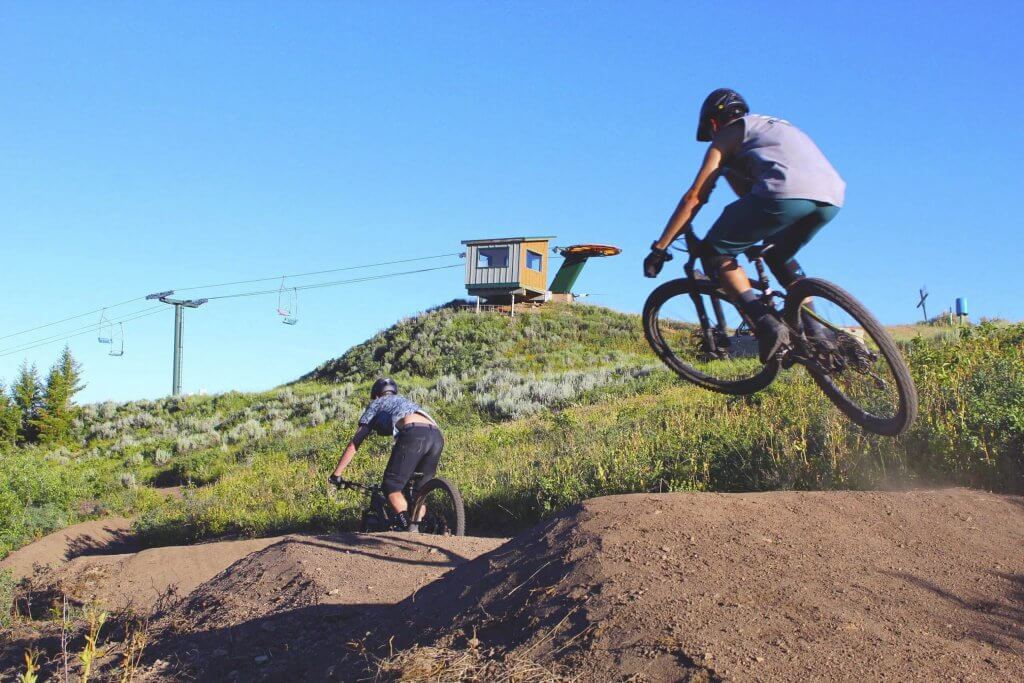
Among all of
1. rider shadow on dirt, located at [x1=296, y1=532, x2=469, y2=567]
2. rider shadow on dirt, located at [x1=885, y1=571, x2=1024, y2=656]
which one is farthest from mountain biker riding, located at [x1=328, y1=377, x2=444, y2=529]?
rider shadow on dirt, located at [x1=885, y1=571, x2=1024, y2=656]

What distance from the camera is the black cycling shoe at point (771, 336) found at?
5.38 m

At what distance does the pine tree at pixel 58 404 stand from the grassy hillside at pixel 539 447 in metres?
0.93

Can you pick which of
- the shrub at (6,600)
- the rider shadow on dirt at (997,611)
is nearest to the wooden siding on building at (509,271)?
the shrub at (6,600)

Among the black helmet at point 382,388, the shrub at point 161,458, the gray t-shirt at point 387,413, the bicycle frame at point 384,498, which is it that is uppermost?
the black helmet at point 382,388

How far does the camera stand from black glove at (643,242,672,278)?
580cm

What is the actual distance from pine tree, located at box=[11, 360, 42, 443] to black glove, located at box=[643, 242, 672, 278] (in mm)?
33621

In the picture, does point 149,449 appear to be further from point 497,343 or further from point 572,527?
point 572,527

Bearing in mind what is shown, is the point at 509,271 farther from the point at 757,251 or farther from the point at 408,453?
the point at 757,251

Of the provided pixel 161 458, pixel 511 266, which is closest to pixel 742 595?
pixel 161 458

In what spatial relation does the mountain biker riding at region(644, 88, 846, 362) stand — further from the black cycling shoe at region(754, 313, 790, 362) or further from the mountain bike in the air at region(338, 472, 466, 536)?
the mountain bike in the air at region(338, 472, 466, 536)

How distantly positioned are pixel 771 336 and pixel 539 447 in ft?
32.3

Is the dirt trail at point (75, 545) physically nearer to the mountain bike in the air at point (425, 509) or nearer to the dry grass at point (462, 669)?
the mountain bike in the air at point (425, 509)

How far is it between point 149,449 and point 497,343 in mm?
17005

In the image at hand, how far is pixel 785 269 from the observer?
5.63m
